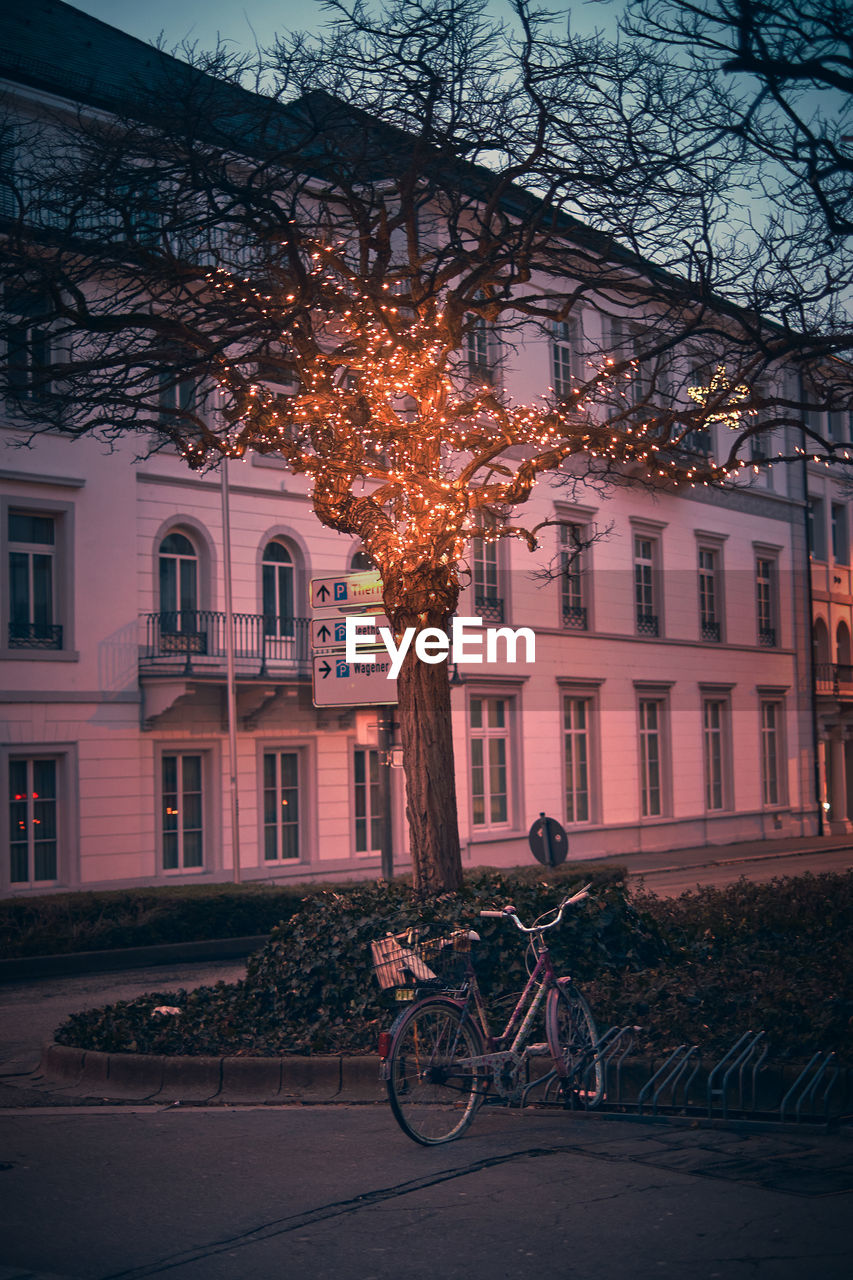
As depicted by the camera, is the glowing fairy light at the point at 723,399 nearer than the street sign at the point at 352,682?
Yes

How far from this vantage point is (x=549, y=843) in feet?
54.0

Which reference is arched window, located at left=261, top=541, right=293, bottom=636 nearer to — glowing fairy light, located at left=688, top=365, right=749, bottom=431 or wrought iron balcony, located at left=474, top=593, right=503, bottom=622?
wrought iron balcony, located at left=474, top=593, right=503, bottom=622

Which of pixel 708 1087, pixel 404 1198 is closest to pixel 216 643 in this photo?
pixel 708 1087

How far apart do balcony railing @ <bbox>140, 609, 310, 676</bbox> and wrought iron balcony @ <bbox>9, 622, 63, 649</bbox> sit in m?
1.48

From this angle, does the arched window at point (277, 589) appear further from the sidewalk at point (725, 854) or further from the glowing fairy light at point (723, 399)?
the glowing fairy light at point (723, 399)

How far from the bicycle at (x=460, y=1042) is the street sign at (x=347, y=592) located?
235 inches

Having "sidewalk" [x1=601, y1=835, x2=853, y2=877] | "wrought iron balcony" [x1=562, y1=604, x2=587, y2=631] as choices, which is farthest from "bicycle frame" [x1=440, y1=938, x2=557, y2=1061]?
"wrought iron balcony" [x1=562, y1=604, x2=587, y2=631]

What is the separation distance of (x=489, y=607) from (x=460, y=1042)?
22.5 m

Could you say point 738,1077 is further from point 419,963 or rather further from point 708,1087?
point 419,963

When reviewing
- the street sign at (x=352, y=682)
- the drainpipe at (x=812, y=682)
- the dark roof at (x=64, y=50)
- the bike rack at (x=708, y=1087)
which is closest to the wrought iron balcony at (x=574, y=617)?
the drainpipe at (x=812, y=682)

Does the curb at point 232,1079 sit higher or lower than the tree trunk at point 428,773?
lower

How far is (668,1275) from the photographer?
457cm

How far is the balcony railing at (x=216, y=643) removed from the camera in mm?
22250

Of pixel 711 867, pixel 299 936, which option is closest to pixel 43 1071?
pixel 299 936
